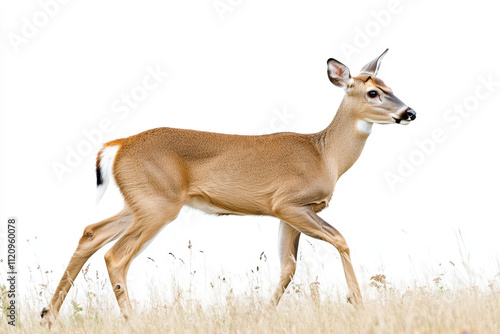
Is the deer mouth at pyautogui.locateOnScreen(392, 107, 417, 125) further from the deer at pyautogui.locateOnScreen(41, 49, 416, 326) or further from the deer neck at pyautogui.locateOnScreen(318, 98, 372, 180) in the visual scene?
the deer neck at pyautogui.locateOnScreen(318, 98, 372, 180)

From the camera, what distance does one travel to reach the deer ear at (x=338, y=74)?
8.58 metres

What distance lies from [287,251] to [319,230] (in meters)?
0.82

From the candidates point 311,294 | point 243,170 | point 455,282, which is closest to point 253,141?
point 243,170

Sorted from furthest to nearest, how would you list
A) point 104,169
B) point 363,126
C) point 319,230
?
point 363,126
point 104,169
point 319,230

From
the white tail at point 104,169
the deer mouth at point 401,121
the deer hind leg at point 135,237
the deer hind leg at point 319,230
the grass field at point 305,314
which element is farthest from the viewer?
the deer mouth at point 401,121

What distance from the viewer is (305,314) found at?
6.93 metres

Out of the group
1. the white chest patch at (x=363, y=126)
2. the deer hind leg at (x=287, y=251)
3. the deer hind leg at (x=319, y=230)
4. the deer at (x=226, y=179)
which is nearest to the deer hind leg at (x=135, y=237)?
the deer at (x=226, y=179)

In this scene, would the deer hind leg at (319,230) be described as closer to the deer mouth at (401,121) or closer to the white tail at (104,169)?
the deer mouth at (401,121)

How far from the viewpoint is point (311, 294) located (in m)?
8.12

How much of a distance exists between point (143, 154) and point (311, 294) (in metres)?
2.42

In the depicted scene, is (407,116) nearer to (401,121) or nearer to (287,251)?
(401,121)

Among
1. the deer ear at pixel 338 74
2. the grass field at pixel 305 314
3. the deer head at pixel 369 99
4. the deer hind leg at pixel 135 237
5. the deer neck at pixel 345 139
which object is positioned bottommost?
the grass field at pixel 305 314

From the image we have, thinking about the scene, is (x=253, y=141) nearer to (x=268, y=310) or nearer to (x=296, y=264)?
(x=296, y=264)

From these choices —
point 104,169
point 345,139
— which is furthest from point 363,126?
point 104,169
